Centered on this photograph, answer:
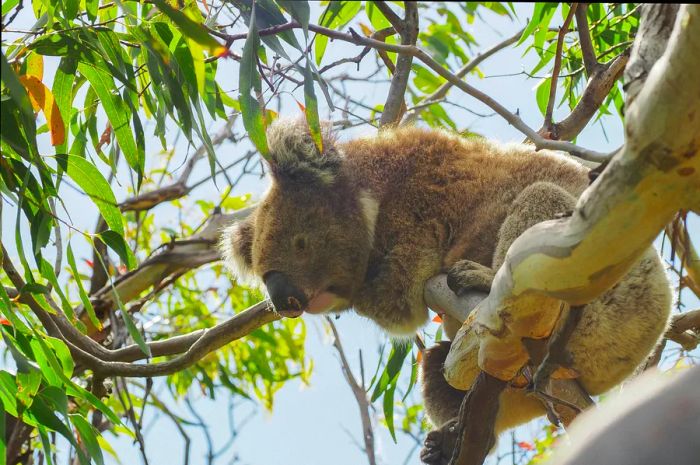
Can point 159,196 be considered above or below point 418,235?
above

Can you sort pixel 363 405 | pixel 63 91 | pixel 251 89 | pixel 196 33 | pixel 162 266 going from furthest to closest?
pixel 162 266
pixel 363 405
pixel 63 91
pixel 251 89
pixel 196 33

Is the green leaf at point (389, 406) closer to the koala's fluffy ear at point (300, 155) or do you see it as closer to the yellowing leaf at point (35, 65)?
the koala's fluffy ear at point (300, 155)

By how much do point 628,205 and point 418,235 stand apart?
157cm

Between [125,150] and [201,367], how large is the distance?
5.93ft

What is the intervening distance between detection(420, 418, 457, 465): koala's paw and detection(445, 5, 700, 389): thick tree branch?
0.90 meters

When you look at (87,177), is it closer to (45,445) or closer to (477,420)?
(45,445)

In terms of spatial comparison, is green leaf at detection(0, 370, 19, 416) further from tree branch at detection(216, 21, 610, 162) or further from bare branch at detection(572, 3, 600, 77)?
bare branch at detection(572, 3, 600, 77)

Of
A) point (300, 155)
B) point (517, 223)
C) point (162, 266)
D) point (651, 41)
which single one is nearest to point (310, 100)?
point (517, 223)

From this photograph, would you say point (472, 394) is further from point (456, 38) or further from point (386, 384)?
point (456, 38)

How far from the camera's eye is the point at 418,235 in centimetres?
283

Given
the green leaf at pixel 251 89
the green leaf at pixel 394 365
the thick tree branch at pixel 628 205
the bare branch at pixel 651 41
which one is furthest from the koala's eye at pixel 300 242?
the bare branch at pixel 651 41

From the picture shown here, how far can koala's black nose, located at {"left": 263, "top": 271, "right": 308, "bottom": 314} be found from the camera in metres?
2.87

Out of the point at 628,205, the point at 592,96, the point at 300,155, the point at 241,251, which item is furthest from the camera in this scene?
the point at 241,251

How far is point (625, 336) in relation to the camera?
2.46 meters
